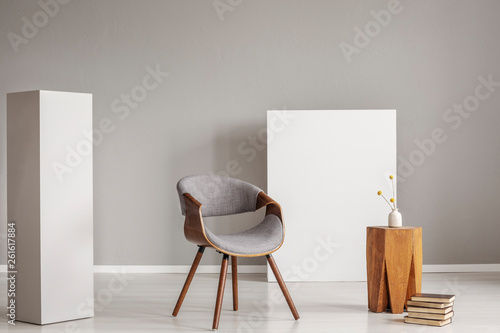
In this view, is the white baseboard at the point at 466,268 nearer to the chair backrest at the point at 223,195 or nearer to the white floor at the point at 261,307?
the white floor at the point at 261,307

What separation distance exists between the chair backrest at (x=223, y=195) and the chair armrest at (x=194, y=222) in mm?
305

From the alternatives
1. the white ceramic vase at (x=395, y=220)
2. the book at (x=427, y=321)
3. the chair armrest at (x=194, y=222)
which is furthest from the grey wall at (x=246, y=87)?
the book at (x=427, y=321)

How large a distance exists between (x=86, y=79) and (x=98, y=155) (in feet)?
2.16

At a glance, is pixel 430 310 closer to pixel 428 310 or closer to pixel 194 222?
pixel 428 310

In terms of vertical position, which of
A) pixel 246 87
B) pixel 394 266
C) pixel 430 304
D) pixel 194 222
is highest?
pixel 246 87

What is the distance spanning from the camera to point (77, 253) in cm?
342

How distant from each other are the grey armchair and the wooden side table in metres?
0.55

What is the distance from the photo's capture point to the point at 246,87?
5160 mm

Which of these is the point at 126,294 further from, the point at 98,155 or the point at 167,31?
the point at 167,31

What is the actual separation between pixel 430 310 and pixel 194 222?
1394 millimetres

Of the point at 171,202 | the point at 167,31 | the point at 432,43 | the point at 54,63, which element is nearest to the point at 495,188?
the point at 432,43

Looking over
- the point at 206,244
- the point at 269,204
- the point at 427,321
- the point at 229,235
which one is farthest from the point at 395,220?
the point at 206,244

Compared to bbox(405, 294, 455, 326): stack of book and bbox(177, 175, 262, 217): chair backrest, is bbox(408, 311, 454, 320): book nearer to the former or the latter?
bbox(405, 294, 455, 326): stack of book

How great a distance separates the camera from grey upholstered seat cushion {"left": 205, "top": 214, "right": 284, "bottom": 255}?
3264mm
